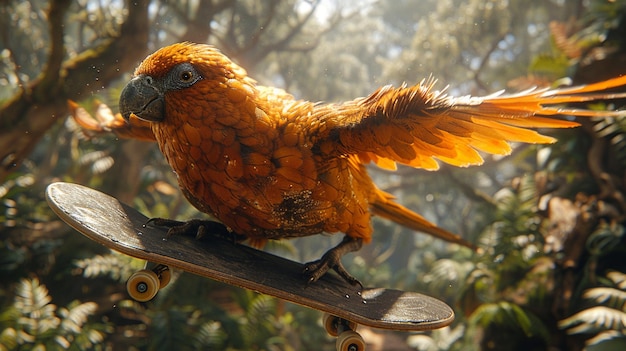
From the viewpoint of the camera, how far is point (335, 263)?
1332 millimetres

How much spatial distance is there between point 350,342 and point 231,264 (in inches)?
15.7

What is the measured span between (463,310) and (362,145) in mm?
4467

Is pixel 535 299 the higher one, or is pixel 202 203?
pixel 535 299

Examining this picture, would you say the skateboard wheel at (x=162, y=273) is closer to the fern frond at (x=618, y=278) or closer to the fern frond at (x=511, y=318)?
the fern frond at (x=511, y=318)

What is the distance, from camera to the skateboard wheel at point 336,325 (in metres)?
1.23

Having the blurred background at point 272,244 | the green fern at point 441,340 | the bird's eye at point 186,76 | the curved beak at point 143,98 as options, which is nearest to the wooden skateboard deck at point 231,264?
the curved beak at point 143,98

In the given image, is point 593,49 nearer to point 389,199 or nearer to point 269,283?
point 389,199

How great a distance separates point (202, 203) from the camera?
1238mm

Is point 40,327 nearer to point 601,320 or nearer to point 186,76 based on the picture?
point 186,76

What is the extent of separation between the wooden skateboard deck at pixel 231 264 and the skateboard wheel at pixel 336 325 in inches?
3.6

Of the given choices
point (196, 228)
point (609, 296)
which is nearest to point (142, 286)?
point (196, 228)

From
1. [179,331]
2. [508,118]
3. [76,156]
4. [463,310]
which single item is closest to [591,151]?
[463,310]

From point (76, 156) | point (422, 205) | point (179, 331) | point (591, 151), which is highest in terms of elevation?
point (422, 205)

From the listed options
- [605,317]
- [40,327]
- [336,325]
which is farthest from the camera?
[40,327]
